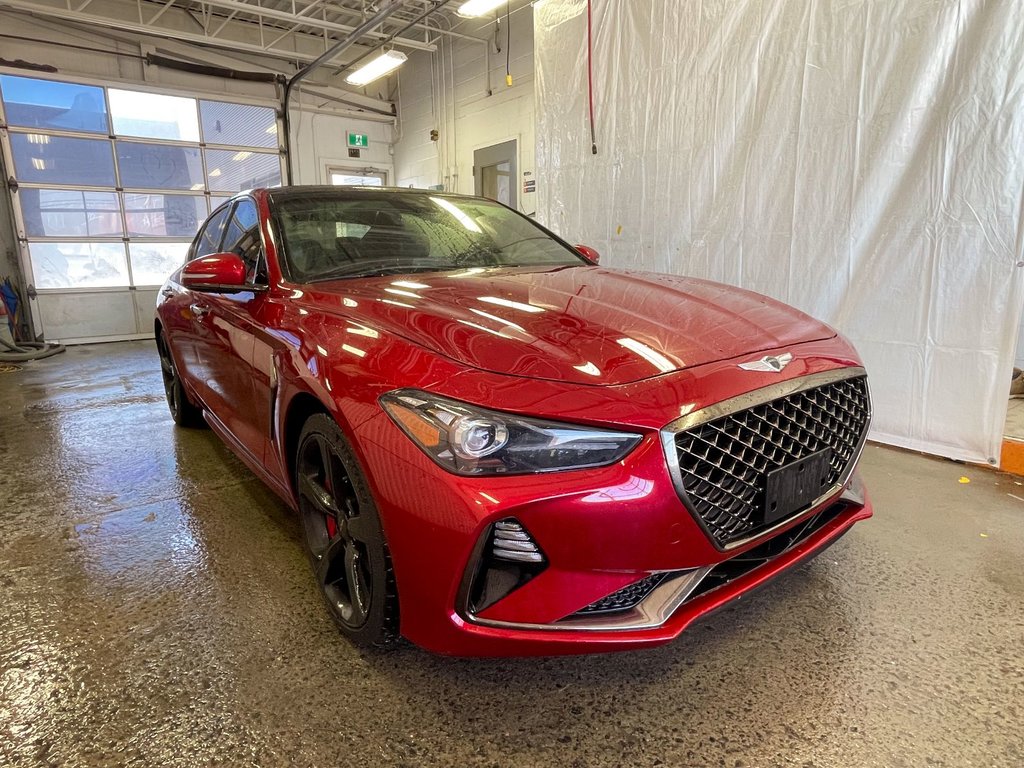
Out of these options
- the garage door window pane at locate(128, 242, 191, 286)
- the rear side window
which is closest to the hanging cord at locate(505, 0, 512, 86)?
the garage door window pane at locate(128, 242, 191, 286)

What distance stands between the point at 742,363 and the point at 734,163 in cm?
267

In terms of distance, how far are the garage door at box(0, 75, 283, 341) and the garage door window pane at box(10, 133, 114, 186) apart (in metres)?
0.01

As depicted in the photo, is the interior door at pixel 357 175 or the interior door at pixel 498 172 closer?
the interior door at pixel 498 172

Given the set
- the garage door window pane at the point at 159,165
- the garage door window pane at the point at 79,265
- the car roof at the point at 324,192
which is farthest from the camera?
the garage door window pane at the point at 159,165

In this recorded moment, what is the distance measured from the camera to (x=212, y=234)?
10.0ft

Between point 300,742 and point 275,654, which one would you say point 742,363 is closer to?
point 300,742

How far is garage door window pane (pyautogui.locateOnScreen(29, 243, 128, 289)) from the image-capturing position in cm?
781

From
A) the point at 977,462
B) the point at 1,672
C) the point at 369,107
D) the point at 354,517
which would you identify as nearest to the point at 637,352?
the point at 354,517

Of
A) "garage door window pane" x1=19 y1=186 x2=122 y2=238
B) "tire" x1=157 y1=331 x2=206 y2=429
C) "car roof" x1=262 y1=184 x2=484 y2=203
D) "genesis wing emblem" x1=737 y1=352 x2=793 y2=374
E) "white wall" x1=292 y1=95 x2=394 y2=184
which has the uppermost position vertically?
"white wall" x1=292 y1=95 x2=394 y2=184

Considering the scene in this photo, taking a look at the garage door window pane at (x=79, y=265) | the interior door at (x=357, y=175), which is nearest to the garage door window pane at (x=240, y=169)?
the interior door at (x=357, y=175)

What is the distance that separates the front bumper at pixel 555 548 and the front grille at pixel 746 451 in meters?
0.04

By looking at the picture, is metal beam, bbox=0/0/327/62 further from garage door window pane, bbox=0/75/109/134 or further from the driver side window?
the driver side window

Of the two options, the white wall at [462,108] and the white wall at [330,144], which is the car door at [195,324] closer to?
the white wall at [462,108]

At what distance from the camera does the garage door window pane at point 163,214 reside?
8.26 metres
